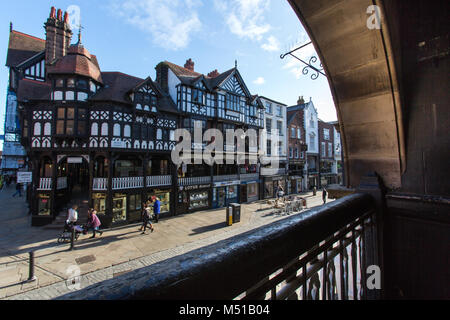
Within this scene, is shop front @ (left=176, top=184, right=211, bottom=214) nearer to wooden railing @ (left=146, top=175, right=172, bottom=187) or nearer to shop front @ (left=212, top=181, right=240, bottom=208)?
shop front @ (left=212, top=181, right=240, bottom=208)

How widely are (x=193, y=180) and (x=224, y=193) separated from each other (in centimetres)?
381

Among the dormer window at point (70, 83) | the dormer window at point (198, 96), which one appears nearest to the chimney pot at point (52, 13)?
the dormer window at point (70, 83)

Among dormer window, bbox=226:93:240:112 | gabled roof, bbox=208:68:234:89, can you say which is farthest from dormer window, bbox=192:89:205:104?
dormer window, bbox=226:93:240:112

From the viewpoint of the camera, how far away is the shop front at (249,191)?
70.8ft

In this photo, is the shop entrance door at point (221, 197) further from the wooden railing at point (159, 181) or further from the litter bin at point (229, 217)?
the litter bin at point (229, 217)

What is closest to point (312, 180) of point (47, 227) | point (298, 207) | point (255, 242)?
point (298, 207)

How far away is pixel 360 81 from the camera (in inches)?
97.2

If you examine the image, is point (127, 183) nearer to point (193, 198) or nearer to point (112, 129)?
point (112, 129)

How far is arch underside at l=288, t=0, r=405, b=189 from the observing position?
2.22 meters

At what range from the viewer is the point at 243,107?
21797 mm

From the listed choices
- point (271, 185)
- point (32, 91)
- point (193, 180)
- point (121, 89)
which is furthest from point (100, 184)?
point (271, 185)

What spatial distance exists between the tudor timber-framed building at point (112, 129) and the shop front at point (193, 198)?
0.09 metres
